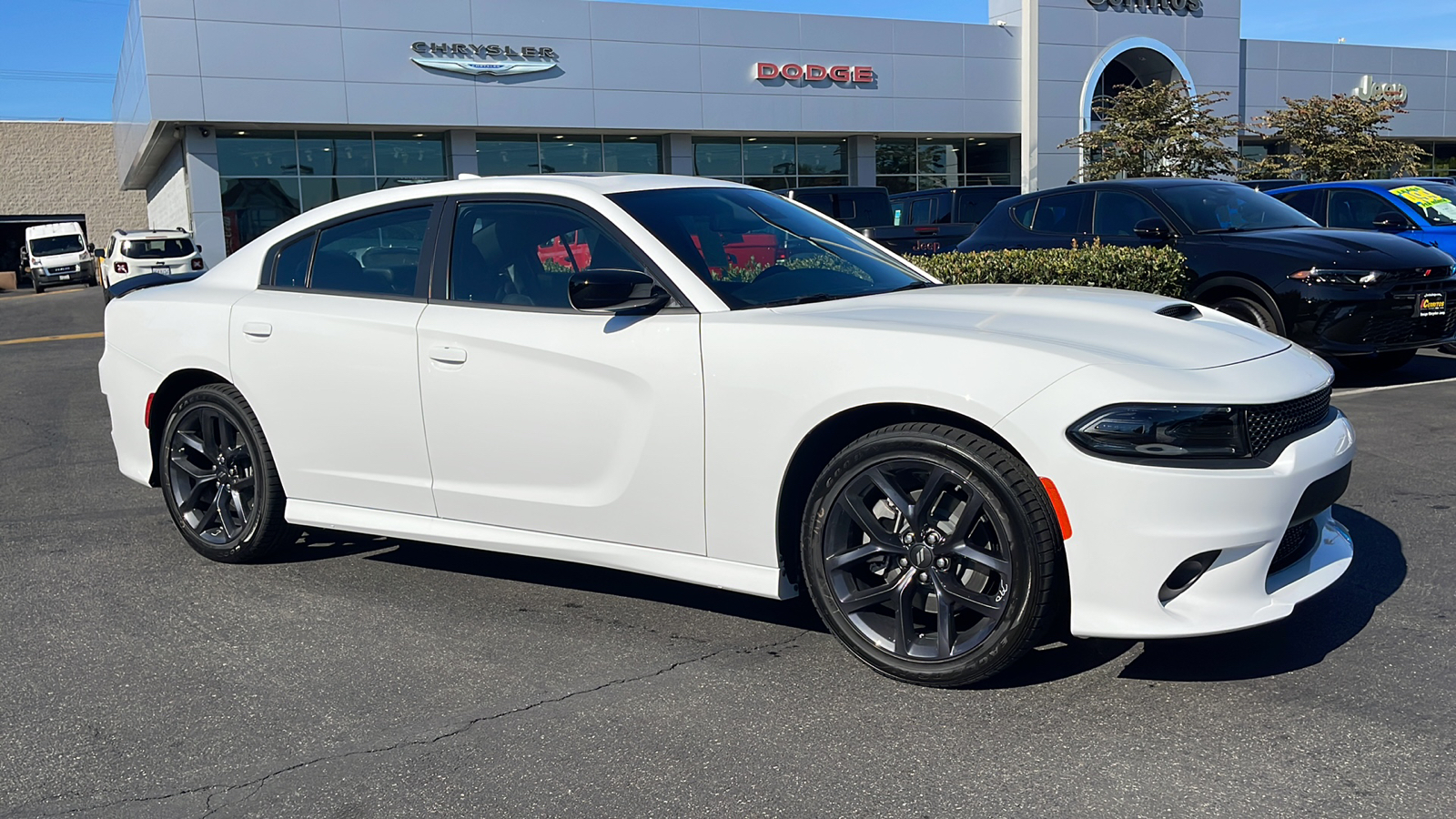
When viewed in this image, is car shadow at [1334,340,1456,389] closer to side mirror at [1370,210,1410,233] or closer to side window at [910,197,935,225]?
side mirror at [1370,210,1410,233]

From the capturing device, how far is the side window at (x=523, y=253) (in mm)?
4379

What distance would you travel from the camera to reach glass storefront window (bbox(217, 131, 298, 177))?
30750 mm

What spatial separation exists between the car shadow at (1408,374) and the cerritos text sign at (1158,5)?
29.9 m

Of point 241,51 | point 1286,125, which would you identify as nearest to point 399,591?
point 1286,125

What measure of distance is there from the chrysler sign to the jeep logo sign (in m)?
17.7

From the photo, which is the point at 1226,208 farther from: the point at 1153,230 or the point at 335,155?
the point at 335,155

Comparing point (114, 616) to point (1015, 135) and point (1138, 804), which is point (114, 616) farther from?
point (1015, 135)

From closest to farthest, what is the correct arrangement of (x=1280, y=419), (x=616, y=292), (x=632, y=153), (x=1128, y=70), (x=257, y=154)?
(x=1280, y=419), (x=616, y=292), (x=257, y=154), (x=632, y=153), (x=1128, y=70)

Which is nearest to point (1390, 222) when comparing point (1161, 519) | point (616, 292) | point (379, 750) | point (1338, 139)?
point (1161, 519)

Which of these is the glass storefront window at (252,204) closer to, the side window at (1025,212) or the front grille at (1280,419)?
the side window at (1025,212)

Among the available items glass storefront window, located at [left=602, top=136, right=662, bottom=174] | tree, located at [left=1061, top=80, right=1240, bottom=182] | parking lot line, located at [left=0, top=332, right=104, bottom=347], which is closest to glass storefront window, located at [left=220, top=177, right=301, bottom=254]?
glass storefront window, located at [left=602, top=136, right=662, bottom=174]

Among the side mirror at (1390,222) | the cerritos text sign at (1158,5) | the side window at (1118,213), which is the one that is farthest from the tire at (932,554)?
the cerritos text sign at (1158,5)

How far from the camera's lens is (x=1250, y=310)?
30.1 feet

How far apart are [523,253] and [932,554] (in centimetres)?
195
